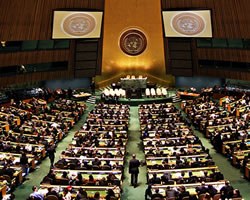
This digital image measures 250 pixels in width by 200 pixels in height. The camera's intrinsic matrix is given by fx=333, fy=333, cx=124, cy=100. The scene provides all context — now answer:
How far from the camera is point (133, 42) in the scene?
33375mm

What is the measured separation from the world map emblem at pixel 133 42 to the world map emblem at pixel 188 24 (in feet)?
15.0

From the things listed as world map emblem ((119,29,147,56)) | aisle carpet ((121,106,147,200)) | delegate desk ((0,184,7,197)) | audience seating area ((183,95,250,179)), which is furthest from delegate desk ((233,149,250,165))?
world map emblem ((119,29,147,56))

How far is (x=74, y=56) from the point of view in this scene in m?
31.5

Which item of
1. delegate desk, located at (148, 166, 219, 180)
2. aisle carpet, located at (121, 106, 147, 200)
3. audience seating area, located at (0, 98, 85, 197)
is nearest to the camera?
delegate desk, located at (148, 166, 219, 180)

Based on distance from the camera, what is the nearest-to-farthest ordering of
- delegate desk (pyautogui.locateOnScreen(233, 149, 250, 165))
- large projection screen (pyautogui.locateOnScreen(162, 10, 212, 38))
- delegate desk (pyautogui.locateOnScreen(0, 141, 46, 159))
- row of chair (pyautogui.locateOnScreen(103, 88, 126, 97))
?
1. delegate desk (pyautogui.locateOnScreen(233, 149, 250, 165))
2. delegate desk (pyautogui.locateOnScreen(0, 141, 46, 159))
3. large projection screen (pyautogui.locateOnScreen(162, 10, 212, 38))
4. row of chair (pyautogui.locateOnScreen(103, 88, 126, 97))

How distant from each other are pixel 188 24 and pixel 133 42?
6.57m

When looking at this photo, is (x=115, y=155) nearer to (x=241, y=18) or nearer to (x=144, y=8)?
(x=241, y=18)

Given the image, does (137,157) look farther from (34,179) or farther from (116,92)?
(116,92)

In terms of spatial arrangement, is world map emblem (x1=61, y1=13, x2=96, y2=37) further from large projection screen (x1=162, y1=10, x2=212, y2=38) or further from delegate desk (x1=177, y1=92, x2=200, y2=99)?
delegate desk (x1=177, y1=92, x2=200, y2=99)

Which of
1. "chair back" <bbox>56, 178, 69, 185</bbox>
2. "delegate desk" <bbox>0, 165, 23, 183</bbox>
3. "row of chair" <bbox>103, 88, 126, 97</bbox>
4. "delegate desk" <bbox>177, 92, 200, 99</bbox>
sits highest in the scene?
"row of chair" <bbox>103, 88, 126, 97</bbox>

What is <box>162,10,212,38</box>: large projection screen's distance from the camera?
92.8 feet

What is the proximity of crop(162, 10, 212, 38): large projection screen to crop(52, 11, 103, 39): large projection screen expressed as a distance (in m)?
6.06

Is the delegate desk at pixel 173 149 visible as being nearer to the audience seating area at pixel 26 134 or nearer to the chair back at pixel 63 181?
the chair back at pixel 63 181

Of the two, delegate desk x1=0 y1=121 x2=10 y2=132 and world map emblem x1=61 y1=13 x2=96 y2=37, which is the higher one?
world map emblem x1=61 y1=13 x2=96 y2=37
